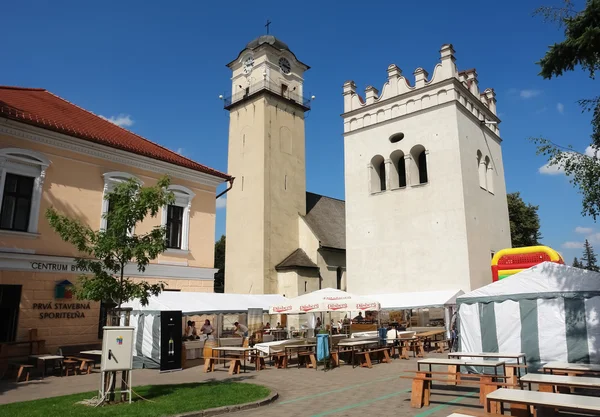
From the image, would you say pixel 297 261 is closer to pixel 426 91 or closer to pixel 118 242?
pixel 426 91

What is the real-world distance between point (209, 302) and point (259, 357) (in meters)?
3.87

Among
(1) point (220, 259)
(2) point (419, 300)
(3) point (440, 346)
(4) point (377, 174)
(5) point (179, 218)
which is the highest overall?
(4) point (377, 174)

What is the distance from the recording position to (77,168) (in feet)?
58.3

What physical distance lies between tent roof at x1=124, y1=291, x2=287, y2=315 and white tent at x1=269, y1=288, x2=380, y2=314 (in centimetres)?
294

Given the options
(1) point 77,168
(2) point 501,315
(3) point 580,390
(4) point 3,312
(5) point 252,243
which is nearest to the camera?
(3) point 580,390

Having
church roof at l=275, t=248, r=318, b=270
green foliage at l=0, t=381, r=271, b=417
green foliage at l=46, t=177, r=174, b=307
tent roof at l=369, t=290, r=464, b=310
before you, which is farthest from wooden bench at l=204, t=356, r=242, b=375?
church roof at l=275, t=248, r=318, b=270

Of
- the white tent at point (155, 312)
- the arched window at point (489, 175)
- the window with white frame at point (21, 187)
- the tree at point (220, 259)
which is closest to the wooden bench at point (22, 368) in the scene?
the white tent at point (155, 312)

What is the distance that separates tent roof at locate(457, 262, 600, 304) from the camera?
471 inches

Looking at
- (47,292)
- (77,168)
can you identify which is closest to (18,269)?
(47,292)

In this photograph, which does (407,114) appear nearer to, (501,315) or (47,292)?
(501,315)

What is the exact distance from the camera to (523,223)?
39.7m

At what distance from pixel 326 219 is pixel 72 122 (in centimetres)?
2362

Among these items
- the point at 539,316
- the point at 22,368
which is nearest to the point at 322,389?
the point at 539,316

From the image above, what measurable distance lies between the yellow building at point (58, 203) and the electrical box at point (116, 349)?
741 cm
